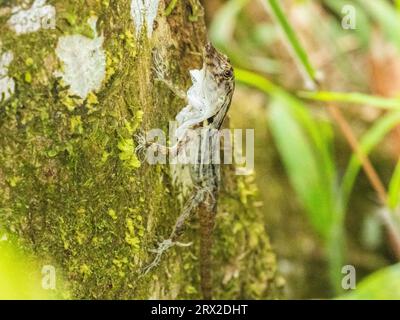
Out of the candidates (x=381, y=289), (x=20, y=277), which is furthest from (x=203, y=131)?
(x=381, y=289)

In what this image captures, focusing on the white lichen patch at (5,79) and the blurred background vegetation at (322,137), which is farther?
the blurred background vegetation at (322,137)

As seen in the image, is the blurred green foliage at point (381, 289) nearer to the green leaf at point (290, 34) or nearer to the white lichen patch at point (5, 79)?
the green leaf at point (290, 34)

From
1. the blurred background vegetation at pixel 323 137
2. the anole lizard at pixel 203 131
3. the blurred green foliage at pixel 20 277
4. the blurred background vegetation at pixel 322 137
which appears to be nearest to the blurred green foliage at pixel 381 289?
the blurred background vegetation at pixel 323 137

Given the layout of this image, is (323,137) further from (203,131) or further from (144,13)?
(144,13)

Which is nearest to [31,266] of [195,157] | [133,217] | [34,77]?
[133,217]

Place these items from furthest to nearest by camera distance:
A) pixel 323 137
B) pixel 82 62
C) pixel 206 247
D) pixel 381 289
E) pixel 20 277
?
pixel 323 137 < pixel 381 289 < pixel 206 247 < pixel 82 62 < pixel 20 277

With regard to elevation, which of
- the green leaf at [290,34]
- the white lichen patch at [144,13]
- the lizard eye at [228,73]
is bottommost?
the lizard eye at [228,73]

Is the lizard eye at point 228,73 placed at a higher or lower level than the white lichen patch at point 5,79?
higher
